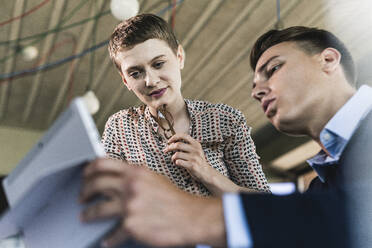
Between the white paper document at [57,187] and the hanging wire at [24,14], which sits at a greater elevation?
the hanging wire at [24,14]

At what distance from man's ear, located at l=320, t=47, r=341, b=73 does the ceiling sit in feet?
3.88

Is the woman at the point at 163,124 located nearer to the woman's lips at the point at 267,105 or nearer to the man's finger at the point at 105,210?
the woman's lips at the point at 267,105

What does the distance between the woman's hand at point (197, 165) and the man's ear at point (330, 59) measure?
451 millimetres

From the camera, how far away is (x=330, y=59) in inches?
46.2

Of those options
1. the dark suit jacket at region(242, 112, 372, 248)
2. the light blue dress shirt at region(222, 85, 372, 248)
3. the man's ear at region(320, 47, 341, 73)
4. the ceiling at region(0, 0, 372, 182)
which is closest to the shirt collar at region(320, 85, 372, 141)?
the light blue dress shirt at region(222, 85, 372, 248)

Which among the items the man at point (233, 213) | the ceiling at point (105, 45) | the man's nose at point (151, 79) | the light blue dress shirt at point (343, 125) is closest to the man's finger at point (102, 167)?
the man at point (233, 213)

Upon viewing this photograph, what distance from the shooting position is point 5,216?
0.66m

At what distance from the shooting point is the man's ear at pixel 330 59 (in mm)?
1157

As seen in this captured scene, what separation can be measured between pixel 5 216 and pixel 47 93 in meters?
4.15

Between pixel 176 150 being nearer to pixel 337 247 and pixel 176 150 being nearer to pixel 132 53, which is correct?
pixel 132 53

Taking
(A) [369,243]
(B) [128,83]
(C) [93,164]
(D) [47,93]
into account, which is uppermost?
(D) [47,93]

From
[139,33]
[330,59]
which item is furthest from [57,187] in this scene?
[330,59]

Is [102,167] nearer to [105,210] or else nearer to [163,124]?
[105,210]

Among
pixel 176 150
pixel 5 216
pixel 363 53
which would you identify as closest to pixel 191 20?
pixel 363 53
